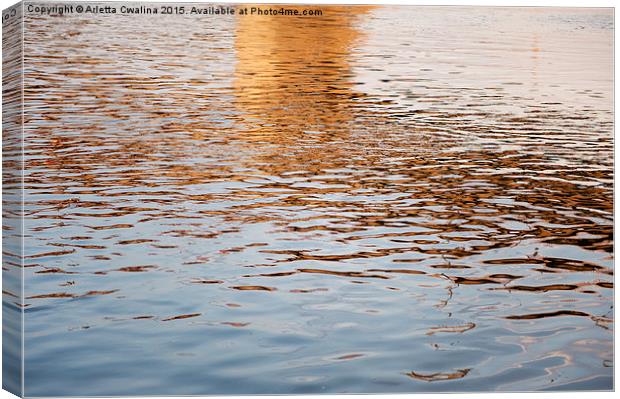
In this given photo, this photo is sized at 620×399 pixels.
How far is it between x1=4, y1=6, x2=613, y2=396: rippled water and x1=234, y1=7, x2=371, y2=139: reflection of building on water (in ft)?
0.04

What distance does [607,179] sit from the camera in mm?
7047

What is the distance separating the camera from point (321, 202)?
6.88 meters

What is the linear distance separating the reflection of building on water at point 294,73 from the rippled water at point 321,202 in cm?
1

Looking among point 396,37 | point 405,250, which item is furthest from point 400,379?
point 396,37

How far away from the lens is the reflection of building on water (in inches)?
273

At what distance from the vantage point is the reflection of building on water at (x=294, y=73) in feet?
22.8

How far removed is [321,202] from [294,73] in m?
0.73

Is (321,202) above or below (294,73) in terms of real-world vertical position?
below

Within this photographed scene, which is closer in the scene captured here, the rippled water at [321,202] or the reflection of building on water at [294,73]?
the rippled water at [321,202]

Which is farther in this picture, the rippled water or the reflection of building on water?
the reflection of building on water

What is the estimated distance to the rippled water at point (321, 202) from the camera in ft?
21.5

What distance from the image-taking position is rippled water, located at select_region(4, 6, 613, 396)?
6559 millimetres

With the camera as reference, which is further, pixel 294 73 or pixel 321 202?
pixel 294 73

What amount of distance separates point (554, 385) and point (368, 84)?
188 cm
